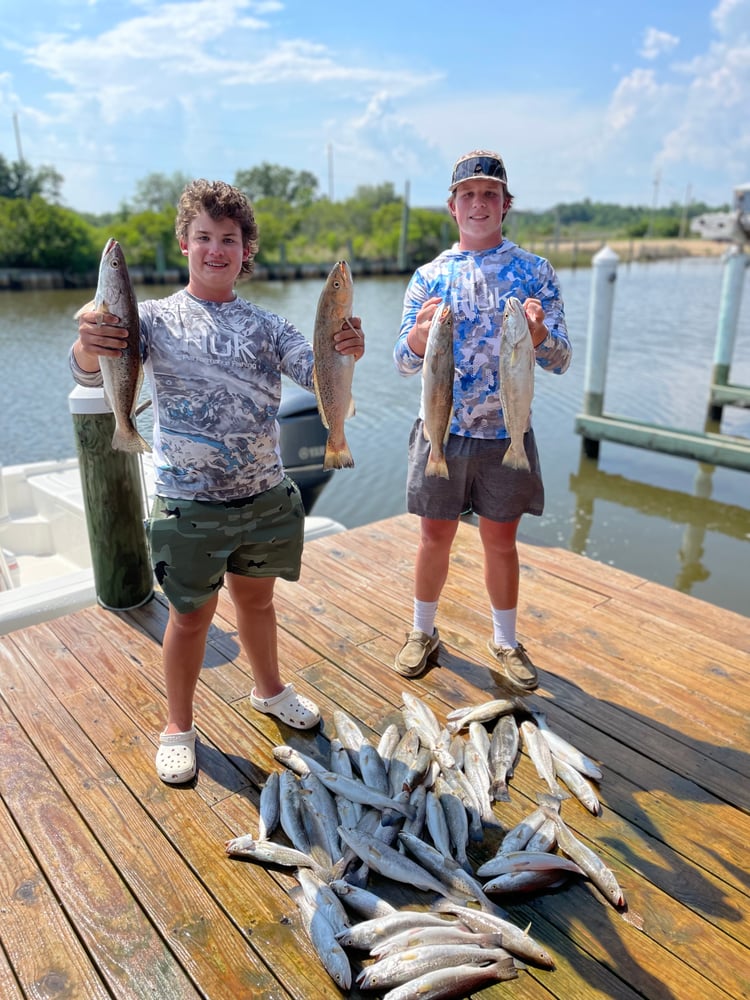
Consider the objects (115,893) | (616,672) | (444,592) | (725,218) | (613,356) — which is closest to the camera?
(115,893)

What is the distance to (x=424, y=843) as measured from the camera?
214 cm

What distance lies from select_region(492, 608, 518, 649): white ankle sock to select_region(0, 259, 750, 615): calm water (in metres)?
1.90

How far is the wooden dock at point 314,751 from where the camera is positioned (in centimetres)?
184

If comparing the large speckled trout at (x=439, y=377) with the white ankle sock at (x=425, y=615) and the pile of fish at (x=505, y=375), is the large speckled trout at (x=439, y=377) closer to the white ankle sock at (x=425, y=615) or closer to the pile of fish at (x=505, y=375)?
the pile of fish at (x=505, y=375)

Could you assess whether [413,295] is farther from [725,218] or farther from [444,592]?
[725,218]

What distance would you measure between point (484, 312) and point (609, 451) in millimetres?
8580

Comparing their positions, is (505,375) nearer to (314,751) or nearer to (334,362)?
(334,362)

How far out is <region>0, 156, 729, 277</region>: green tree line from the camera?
40.4 meters

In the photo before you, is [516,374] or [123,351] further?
[516,374]

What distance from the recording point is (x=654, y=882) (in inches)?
82.2

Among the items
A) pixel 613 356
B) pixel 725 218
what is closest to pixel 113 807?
pixel 725 218

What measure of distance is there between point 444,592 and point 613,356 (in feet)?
49.5

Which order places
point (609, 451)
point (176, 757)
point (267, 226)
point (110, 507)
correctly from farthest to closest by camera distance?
point (267, 226), point (609, 451), point (110, 507), point (176, 757)

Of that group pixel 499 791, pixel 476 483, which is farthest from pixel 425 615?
pixel 499 791
